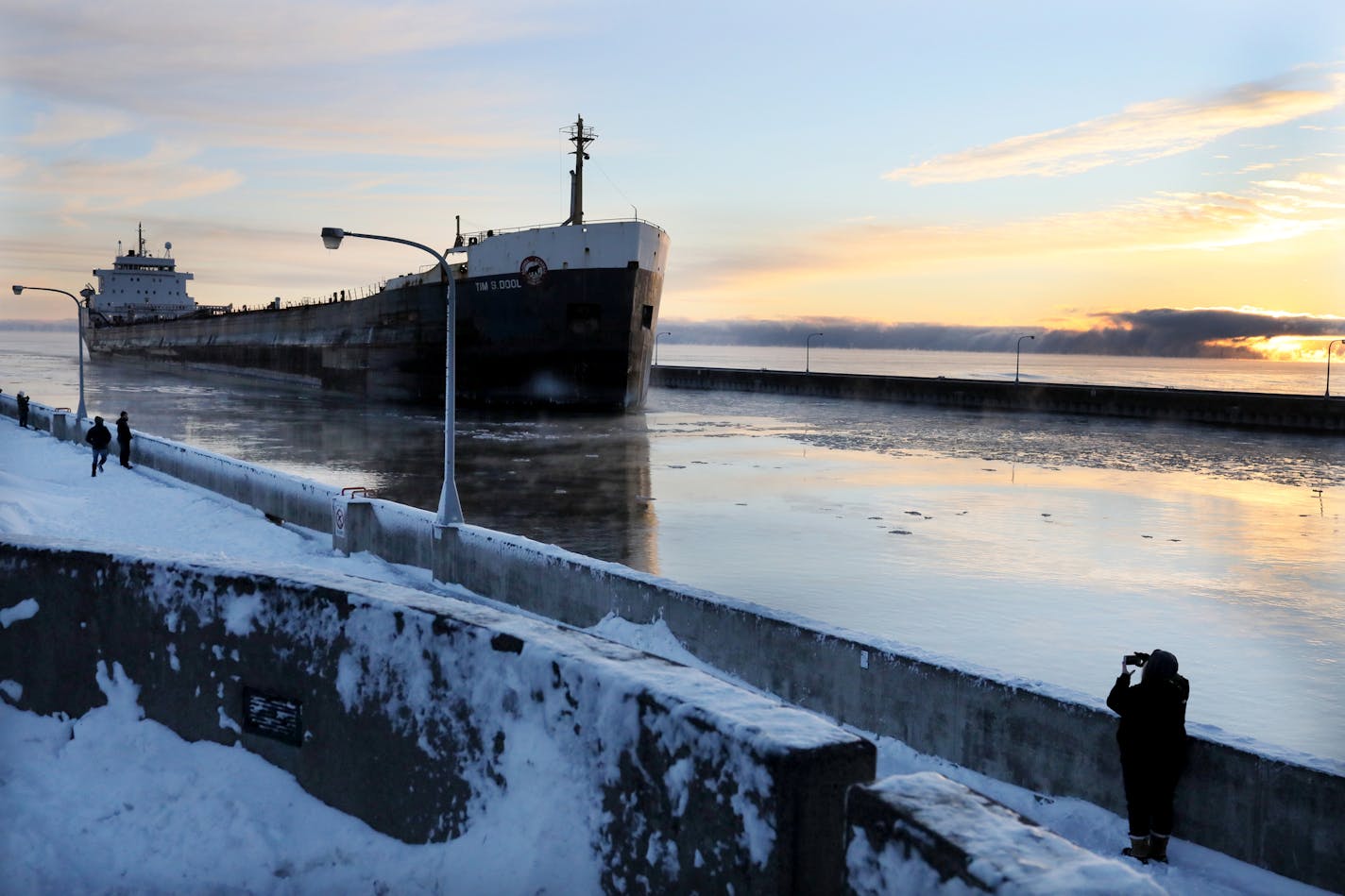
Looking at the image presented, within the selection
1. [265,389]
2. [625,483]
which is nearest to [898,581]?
[625,483]

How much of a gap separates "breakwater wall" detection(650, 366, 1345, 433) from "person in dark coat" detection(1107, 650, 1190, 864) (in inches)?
2109

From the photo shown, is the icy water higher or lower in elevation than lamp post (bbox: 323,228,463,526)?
lower

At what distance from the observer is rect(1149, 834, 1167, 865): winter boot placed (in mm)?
6801

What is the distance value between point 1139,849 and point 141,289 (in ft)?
413

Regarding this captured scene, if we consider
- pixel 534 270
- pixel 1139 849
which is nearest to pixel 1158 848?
pixel 1139 849

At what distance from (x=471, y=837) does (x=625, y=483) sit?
919 inches

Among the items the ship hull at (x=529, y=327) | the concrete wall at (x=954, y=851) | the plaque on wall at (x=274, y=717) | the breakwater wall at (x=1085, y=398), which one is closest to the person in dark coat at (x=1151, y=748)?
the concrete wall at (x=954, y=851)

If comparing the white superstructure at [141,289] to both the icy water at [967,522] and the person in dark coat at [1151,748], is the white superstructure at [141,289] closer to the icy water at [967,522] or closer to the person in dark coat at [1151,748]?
the icy water at [967,522]

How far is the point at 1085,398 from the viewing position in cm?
6247

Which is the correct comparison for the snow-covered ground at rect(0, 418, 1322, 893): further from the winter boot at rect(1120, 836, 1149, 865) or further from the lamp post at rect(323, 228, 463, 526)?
the lamp post at rect(323, 228, 463, 526)

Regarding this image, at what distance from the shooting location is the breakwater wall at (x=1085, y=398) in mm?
52719

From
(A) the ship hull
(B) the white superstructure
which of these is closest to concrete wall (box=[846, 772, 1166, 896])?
(A) the ship hull

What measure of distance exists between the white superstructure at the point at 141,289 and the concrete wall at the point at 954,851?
Answer: 123 m

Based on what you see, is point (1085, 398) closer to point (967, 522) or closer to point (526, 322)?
point (526, 322)
